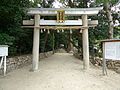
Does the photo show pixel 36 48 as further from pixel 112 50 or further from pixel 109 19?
pixel 109 19

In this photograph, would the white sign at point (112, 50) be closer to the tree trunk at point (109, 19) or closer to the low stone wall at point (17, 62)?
the tree trunk at point (109, 19)

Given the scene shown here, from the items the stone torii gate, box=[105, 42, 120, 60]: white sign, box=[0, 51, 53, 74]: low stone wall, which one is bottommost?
box=[0, 51, 53, 74]: low stone wall

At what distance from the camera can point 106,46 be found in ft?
34.6

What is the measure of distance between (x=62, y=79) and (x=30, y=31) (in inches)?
288

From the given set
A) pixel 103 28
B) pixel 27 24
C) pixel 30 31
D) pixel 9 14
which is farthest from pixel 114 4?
pixel 9 14

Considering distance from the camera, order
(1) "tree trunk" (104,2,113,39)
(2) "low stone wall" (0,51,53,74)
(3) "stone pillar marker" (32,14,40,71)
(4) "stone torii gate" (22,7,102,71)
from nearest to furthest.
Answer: (2) "low stone wall" (0,51,53,74), (3) "stone pillar marker" (32,14,40,71), (4) "stone torii gate" (22,7,102,71), (1) "tree trunk" (104,2,113,39)

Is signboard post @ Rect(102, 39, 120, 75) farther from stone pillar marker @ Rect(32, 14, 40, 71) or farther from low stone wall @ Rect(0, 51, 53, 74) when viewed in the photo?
low stone wall @ Rect(0, 51, 53, 74)

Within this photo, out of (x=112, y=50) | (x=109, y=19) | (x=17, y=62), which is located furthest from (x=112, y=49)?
(x=109, y=19)

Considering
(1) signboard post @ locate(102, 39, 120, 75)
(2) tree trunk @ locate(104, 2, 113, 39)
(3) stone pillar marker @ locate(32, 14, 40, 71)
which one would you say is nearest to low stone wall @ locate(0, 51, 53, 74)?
(3) stone pillar marker @ locate(32, 14, 40, 71)

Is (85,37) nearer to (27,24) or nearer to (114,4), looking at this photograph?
(27,24)

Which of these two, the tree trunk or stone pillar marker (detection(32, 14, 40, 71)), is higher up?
the tree trunk

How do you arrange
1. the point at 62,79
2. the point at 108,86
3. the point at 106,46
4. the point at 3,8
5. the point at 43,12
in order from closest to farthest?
1. the point at 108,86
2. the point at 62,79
3. the point at 3,8
4. the point at 106,46
5. the point at 43,12

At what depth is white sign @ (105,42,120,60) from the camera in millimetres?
9719

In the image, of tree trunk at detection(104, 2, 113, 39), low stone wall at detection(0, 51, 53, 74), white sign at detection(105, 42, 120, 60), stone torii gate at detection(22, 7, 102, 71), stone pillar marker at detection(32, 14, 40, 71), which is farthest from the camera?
tree trunk at detection(104, 2, 113, 39)
